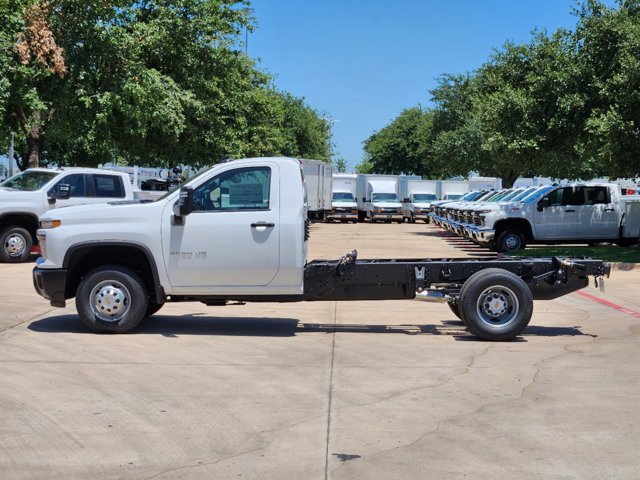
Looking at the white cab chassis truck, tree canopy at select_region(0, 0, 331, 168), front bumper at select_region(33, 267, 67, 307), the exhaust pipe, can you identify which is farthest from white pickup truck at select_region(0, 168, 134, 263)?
the exhaust pipe

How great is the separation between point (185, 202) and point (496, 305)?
3755 mm

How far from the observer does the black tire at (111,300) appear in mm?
9914

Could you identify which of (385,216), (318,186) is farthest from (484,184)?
(318,186)

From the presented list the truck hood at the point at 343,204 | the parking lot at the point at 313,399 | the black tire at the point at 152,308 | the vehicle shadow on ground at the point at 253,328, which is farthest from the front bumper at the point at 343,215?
the black tire at the point at 152,308

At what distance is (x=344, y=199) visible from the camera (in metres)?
50.7

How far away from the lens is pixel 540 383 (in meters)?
7.91

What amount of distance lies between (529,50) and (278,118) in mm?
19345

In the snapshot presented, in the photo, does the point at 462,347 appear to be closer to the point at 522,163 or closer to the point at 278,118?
the point at 522,163

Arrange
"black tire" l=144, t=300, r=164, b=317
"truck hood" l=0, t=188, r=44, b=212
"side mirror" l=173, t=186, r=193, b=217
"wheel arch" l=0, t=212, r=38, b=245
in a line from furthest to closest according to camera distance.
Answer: "wheel arch" l=0, t=212, r=38, b=245 < "truck hood" l=0, t=188, r=44, b=212 < "black tire" l=144, t=300, r=164, b=317 < "side mirror" l=173, t=186, r=193, b=217

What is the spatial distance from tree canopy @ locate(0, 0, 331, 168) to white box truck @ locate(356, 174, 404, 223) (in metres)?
18.7

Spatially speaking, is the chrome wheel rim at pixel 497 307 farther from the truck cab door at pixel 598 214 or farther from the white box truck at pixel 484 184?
the white box truck at pixel 484 184

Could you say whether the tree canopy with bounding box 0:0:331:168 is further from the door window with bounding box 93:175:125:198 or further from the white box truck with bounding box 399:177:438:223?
the white box truck with bounding box 399:177:438:223

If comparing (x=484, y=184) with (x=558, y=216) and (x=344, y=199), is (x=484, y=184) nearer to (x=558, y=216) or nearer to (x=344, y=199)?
(x=344, y=199)

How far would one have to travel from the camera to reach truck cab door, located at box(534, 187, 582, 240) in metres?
23.7
